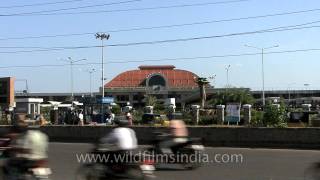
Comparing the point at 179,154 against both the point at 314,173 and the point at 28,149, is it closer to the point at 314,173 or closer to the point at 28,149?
the point at 314,173

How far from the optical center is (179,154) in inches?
656

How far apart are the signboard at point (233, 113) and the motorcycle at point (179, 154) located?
26.3 metres

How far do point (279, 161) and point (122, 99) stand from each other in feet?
565

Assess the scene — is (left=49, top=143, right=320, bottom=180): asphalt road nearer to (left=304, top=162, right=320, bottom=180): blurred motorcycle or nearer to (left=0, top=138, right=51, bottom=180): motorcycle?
(left=304, top=162, right=320, bottom=180): blurred motorcycle

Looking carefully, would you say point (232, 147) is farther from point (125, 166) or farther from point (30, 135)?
point (30, 135)

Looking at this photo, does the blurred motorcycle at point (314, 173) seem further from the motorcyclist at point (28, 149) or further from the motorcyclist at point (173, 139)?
the motorcyclist at point (28, 149)

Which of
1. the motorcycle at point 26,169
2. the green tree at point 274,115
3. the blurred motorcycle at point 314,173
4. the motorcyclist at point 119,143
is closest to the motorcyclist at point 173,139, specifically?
the motorcyclist at point 119,143

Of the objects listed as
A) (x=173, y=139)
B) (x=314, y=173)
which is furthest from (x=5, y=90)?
(x=314, y=173)

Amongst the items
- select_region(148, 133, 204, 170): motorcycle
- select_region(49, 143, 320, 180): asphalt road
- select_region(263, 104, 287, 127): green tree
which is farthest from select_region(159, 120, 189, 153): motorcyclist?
select_region(263, 104, 287, 127): green tree

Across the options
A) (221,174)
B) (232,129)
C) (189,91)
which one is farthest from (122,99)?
(221,174)

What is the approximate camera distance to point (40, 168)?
10.8 meters

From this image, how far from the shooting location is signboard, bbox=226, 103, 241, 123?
4291cm

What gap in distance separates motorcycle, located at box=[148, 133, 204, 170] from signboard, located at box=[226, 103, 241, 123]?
86.3ft

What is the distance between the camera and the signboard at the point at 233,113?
4291 centimetres
